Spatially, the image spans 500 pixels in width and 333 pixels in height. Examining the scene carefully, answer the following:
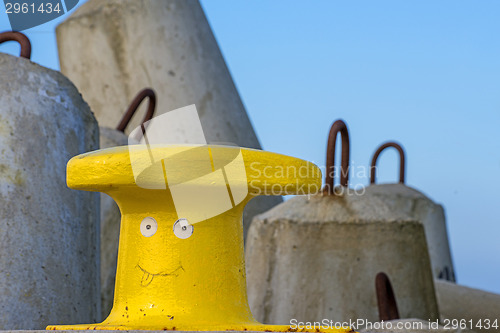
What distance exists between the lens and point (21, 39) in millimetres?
1812

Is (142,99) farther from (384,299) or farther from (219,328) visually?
(219,328)

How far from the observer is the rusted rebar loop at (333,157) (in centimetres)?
218

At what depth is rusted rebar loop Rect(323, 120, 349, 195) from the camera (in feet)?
7.16

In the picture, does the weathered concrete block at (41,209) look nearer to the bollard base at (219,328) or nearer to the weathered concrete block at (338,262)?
the bollard base at (219,328)

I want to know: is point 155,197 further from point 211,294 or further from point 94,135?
point 94,135

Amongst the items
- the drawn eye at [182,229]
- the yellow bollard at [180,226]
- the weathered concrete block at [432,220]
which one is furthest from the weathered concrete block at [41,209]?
the weathered concrete block at [432,220]

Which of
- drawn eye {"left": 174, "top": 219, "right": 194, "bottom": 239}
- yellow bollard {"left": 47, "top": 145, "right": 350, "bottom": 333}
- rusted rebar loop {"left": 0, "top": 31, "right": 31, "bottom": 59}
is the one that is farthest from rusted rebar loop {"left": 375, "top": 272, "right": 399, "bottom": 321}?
rusted rebar loop {"left": 0, "top": 31, "right": 31, "bottom": 59}

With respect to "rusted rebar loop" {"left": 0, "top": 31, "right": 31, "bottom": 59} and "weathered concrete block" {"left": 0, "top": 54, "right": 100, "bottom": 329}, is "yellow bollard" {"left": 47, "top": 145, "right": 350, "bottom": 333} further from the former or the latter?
"rusted rebar loop" {"left": 0, "top": 31, "right": 31, "bottom": 59}

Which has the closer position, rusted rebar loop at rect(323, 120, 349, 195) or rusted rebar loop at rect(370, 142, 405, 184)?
rusted rebar loop at rect(323, 120, 349, 195)

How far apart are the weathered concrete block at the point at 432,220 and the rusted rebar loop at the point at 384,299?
61.0 inches

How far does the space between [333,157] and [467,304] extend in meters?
1.19

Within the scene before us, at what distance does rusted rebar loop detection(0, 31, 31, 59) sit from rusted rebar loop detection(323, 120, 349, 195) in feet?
2.92

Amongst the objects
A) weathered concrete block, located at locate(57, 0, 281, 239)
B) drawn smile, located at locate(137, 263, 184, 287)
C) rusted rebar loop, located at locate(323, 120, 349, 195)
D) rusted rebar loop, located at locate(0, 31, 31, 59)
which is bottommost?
drawn smile, located at locate(137, 263, 184, 287)

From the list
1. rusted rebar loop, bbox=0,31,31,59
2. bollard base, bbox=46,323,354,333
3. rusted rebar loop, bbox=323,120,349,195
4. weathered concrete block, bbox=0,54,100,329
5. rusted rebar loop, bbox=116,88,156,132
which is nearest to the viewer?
bollard base, bbox=46,323,354,333
